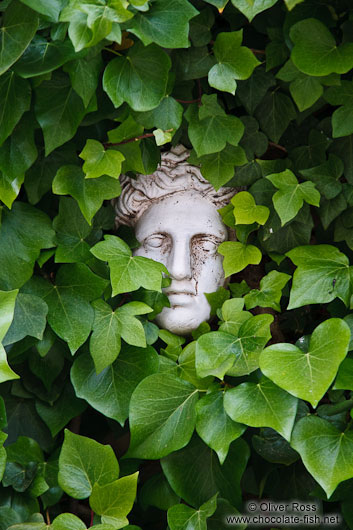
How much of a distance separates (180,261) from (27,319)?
29cm

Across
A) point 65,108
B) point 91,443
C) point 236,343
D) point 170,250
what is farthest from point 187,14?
point 91,443

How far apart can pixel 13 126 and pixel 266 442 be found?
0.69 meters

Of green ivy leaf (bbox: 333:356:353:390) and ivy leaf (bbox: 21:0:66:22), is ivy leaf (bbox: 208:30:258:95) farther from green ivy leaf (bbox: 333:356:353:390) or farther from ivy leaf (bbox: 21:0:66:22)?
green ivy leaf (bbox: 333:356:353:390)

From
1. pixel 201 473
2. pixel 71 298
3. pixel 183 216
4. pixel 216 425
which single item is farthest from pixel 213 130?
pixel 201 473

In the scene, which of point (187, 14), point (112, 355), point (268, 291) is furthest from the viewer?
point (268, 291)

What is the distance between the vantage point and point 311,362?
1.08 metres

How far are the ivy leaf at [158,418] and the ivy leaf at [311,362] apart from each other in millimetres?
165

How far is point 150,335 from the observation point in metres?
1.26

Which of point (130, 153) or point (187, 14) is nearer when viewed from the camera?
point (187, 14)

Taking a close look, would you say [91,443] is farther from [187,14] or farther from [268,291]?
[187,14]

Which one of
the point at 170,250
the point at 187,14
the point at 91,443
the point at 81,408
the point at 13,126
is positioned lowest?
the point at 81,408

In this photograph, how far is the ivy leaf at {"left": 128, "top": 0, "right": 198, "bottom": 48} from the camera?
3.41 feet

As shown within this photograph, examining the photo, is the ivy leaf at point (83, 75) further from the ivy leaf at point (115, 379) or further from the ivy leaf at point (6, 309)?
the ivy leaf at point (115, 379)

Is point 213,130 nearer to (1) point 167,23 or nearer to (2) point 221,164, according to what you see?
(2) point 221,164
